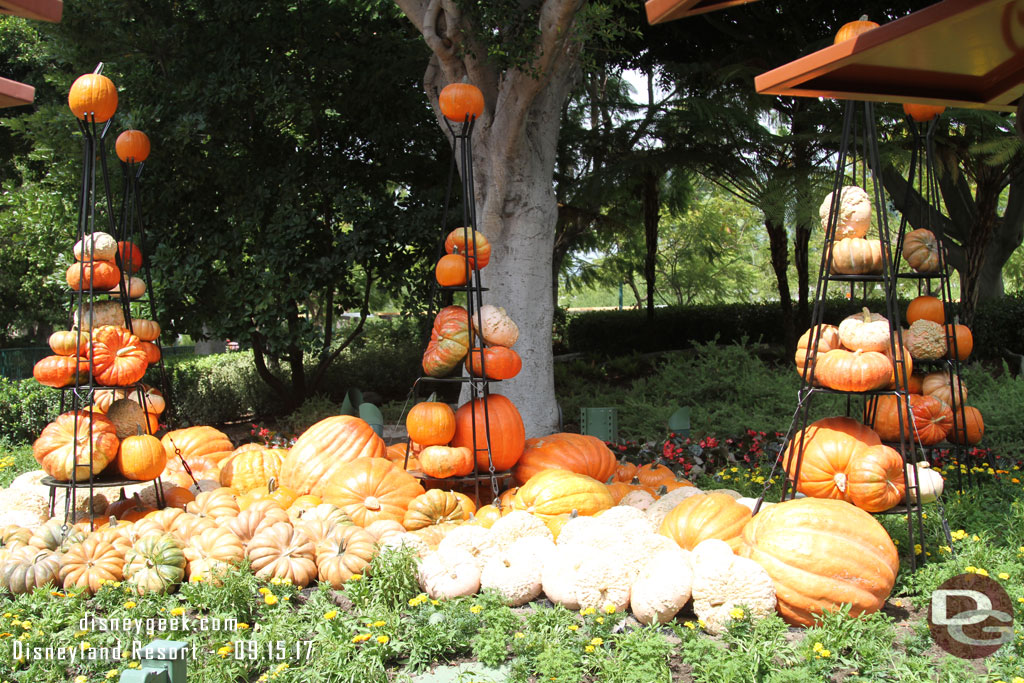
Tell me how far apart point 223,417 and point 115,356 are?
6.37m

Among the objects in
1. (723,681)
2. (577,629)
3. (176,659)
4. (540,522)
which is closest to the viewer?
(176,659)

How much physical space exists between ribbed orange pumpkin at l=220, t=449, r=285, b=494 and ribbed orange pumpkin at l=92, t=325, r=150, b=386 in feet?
3.75

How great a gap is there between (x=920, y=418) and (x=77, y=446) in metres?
5.13

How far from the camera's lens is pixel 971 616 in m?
3.42

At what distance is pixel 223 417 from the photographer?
11047 mm

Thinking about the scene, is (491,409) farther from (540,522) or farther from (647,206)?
(647,206)

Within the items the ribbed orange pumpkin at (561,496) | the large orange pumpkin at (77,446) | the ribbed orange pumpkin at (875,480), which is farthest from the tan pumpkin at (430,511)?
the ribbed orange pumpkin at (875,480)

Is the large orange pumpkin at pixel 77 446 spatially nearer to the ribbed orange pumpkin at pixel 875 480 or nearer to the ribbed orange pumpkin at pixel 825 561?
the ribbed orange pumpkin at pixel 825 561

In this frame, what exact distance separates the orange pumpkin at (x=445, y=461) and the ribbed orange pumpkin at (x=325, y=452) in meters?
0.67

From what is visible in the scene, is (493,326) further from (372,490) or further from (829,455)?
(829,455)

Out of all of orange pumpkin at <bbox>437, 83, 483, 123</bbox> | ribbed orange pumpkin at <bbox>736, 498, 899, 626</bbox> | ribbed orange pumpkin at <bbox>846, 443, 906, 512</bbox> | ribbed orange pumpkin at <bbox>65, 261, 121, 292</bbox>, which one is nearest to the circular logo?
ribbed orange pumpkin at <bbox>736, 498, 899, 626</bbox>

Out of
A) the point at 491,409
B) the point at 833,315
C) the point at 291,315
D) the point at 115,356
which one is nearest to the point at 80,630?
the point at 115,356

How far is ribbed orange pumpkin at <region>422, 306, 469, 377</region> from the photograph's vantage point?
518cm

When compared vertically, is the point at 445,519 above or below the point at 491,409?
below
